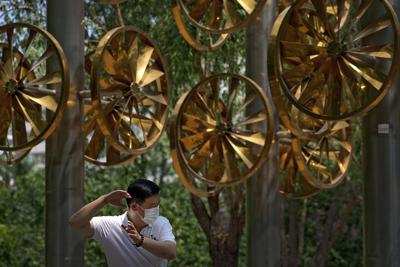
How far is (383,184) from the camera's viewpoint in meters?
8.74

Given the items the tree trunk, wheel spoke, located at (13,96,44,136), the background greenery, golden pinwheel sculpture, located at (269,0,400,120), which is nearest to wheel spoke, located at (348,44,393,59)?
golden pinwheel sculpture, located at (269,0,400,120)

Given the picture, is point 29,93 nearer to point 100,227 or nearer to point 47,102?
point 47,102

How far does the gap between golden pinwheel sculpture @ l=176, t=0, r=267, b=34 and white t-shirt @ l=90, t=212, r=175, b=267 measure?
10.7 feet

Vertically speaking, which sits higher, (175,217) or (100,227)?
(100,227)

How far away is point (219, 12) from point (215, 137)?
122 cm

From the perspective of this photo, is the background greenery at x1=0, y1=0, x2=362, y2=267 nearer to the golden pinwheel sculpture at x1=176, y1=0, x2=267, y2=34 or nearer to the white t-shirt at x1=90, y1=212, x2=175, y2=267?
the golden pinwheel sculpture at x1=176, y1=0, x2=267, y2=34

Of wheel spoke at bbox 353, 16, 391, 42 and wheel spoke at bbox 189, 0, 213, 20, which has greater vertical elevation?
wheel spoke at bbox 189, 0, 213, 20

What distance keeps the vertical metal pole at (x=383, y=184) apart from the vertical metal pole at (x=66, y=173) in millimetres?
2455

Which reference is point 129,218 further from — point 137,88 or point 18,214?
point 18,214

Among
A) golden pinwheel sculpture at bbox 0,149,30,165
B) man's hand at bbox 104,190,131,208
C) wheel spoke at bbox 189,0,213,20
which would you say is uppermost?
wheel spoke at bbox 189,0,213,20

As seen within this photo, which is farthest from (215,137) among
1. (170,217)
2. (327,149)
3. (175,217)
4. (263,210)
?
(175,217)

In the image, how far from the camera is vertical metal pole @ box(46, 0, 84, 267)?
8789 millimetres

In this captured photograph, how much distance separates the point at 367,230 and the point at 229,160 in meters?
1.64

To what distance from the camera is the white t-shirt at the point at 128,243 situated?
6.07 m
